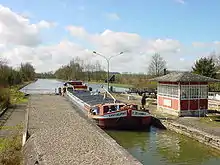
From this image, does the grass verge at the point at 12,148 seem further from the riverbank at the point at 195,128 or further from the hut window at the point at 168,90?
the hut window at the point at 168,90

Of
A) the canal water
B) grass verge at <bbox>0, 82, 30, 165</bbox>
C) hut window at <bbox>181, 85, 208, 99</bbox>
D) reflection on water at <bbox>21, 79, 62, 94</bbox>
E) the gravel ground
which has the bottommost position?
the canal water

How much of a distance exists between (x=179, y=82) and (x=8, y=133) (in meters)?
12.5

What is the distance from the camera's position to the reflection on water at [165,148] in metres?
14.7

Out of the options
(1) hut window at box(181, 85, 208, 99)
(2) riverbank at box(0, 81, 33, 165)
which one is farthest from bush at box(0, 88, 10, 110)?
(1) hut window at box(181, 85, 208, 99)

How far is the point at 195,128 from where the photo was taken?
61.9 ft

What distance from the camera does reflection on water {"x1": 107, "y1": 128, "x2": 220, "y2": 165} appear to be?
14703mm

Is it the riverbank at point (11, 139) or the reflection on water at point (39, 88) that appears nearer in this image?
the riverbank at point (11, 139)

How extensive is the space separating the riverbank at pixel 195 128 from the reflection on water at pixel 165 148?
0.31 metres

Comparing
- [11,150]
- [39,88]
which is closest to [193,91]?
[11,150]

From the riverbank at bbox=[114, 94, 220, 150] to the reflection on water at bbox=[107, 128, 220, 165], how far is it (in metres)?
0.31

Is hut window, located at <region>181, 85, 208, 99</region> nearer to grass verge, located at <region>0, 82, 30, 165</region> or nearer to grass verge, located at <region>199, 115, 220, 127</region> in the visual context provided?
grass verge, located at <region>199, 115, 220, 127</region>

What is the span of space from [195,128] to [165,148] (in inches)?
120

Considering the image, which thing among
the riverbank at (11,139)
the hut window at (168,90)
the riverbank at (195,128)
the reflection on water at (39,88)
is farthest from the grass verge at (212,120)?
the reflection on water at (39,88)

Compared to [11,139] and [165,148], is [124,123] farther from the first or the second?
[11,139]
